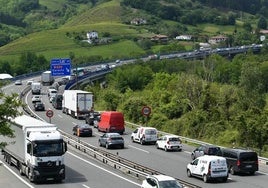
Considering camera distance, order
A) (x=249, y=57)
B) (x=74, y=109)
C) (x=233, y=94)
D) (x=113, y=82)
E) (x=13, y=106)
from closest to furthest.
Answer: (x=13, y=106) < (x=233, y=94) < (x=74, y=109) < (x=113, y=82) < (x=249, y=57)

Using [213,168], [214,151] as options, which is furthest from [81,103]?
[213,168]

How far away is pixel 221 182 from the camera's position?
34.6 meters

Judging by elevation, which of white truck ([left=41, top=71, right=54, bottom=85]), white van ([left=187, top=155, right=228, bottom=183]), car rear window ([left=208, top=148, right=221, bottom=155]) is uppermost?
white van ([left=187, top=155, right=228, bottom=183])

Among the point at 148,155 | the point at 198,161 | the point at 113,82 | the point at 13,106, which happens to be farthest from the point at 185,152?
the point at 113,82

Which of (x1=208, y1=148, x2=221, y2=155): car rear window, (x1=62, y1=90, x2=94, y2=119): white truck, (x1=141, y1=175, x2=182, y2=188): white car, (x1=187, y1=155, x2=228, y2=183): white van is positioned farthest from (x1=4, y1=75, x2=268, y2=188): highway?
(x1=62, y1=90, x2=94, y2=119): white truck

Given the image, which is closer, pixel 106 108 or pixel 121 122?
pixel 121 122

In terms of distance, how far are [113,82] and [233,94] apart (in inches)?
2296

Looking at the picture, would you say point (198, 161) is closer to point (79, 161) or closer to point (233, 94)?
point (79, 161)

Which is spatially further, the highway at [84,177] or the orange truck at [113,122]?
the orange truck at [113,122]

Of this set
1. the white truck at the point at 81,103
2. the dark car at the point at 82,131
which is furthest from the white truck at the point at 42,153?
the white truck at the point at 81,103

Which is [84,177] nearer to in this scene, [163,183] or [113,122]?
[163,183]

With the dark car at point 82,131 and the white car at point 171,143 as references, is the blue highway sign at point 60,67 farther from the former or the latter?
the white car at point 171,143

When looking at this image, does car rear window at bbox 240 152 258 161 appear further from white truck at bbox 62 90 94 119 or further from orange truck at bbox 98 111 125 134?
white truck at bbox 62 90 94 119

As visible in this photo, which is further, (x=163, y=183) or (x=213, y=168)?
(x=213, y=168)
